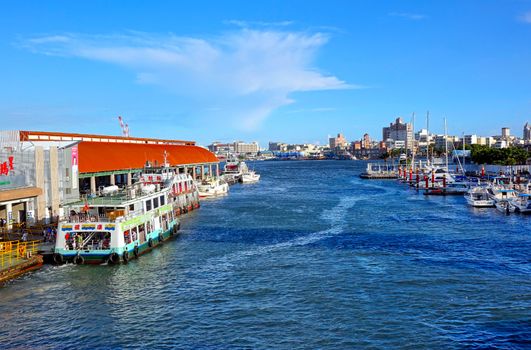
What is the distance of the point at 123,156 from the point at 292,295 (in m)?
55.5

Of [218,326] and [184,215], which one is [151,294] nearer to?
[218,326]

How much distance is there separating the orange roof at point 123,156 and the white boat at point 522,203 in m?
53.0

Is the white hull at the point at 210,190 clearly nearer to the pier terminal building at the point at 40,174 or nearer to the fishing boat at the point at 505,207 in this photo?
the pier terminal building at the point at 40,174

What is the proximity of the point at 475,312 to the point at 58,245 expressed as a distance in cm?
2767

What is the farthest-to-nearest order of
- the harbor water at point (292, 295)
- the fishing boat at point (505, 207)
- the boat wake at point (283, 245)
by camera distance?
the fishing boat at point (505, 207), the boat wake at point (283, 245), the harbor water at point (292, 295)

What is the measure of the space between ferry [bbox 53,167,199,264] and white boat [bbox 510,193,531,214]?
1732 inches

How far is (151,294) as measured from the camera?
29828 mm

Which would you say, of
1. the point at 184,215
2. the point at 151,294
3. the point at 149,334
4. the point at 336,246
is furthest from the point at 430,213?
the point at 149,334

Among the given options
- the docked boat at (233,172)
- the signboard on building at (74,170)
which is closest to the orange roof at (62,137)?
the signboard on building at (74,170)

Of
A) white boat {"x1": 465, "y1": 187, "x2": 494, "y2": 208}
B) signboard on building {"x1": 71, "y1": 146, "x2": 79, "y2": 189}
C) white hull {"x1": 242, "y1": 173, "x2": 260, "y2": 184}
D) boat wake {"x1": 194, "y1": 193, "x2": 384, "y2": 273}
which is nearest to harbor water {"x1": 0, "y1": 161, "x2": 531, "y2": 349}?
boat wake {"x1": 194, "y1": 193, "x2": 384, "y2": 273}

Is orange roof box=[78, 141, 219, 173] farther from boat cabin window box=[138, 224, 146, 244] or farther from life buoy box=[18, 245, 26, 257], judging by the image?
life buoy box=[18, 245, 26, 257]

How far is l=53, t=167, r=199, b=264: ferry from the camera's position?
1423 inches

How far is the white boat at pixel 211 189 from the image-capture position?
96188mm

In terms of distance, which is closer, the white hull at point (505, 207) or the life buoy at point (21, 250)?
Answer: the life buoy at point (21, 250)
